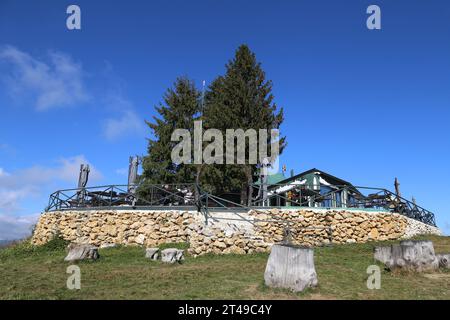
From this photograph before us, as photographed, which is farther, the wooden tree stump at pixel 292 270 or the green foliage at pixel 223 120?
the green foliage at pixel 223 120

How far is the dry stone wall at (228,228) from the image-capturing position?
39.1 ft

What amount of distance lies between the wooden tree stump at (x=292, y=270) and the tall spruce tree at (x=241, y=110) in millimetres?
14802

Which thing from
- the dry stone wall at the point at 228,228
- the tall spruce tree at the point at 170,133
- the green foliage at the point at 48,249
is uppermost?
the tall spruce tree at the point at 170,133

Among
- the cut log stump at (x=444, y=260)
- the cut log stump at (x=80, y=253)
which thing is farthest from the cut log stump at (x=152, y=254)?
the cut log stump at (x=444, y=260)

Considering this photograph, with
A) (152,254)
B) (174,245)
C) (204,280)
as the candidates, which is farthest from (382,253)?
(174,245)

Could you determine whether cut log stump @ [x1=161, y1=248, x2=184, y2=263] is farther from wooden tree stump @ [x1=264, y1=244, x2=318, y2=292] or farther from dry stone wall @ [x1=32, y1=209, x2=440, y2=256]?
wooden tree stump @ [x1=264, y1=244, x2=318, y2=292]

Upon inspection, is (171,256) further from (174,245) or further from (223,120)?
(223,120)

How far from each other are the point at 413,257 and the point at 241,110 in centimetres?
1606

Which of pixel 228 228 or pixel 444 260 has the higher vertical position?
pixel 228 228

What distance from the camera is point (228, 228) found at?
12.1m

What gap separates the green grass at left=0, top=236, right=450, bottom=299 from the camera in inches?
235

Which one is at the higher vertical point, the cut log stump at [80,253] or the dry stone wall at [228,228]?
the dry stone wall at [228,228]

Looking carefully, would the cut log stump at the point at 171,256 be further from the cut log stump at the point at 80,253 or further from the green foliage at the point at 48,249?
the green foliage at the point at 48,249
